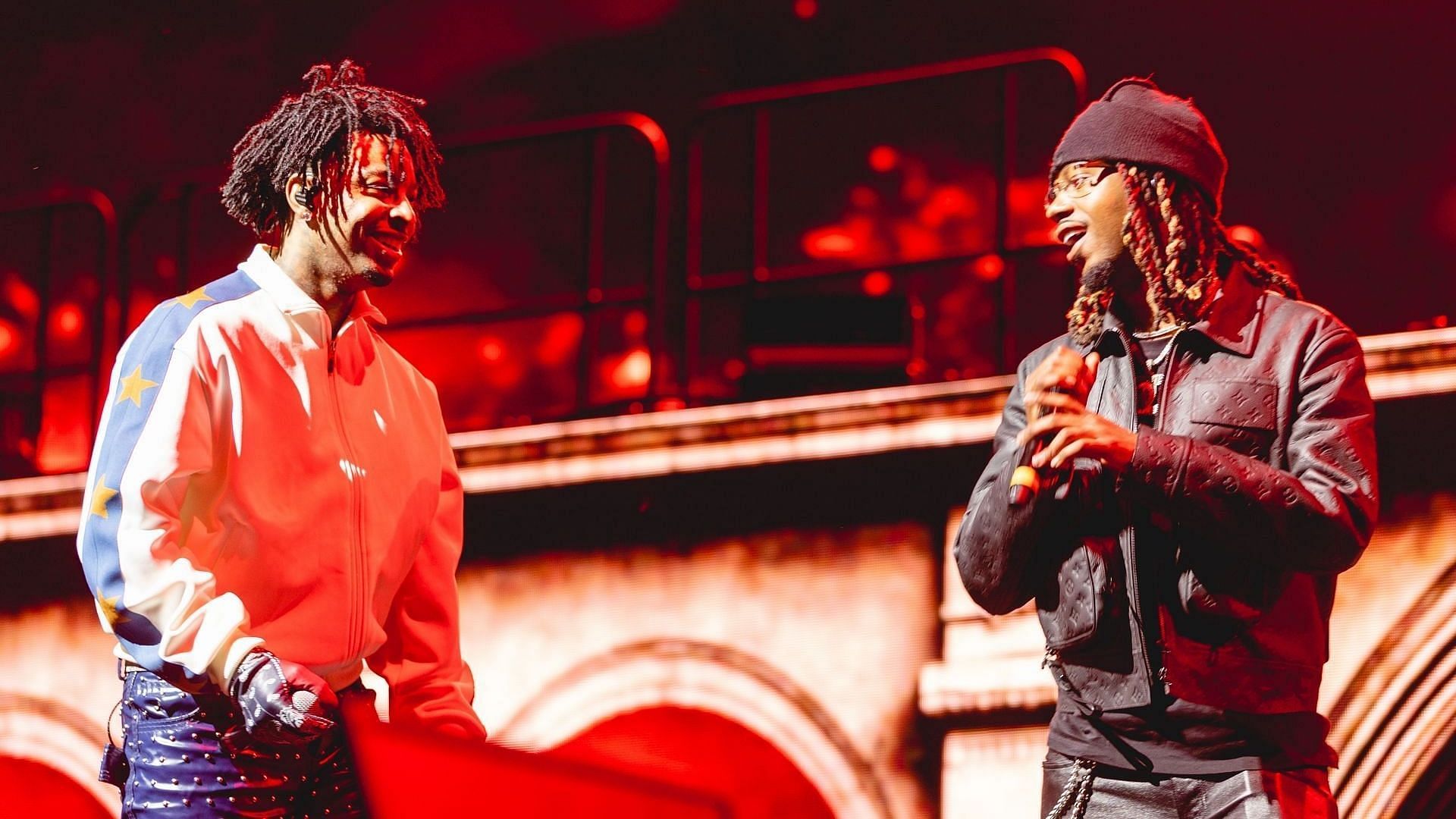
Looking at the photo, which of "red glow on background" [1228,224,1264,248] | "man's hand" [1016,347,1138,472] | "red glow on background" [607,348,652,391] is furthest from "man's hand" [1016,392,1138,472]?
"red glow on background" [607,348,652,391]

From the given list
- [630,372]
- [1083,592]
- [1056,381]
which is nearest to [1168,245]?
[1056,381]

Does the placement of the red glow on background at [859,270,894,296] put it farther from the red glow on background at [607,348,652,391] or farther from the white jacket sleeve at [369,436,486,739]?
the white jacket sleeve at [369,436,486,739]

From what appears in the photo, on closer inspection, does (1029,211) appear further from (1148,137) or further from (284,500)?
(284,500)

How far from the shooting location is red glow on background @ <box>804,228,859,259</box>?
13.6 ft

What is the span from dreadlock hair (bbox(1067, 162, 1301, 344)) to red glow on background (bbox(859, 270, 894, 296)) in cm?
182

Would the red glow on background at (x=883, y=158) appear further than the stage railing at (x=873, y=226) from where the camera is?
Yes

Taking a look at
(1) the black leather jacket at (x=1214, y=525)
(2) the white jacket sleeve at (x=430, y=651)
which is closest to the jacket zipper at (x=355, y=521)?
(2) the white jacket sleeve at (x=430, y=651)

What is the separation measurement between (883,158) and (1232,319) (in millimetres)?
1844

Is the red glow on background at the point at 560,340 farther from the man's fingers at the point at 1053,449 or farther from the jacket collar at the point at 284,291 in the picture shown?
the man's fingers at the point at 1053,449

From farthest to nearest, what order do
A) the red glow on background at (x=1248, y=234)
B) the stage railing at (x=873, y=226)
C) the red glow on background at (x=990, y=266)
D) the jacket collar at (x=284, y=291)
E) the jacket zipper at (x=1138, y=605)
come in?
the stage railing at (x=873, y=226) → the red glow on background at (x=990, y=266) → the red glow on background at (x=1248, y=234) → the jacket collar at (x=284, y=291) → the jacket zipper at (x=1138, y=605)

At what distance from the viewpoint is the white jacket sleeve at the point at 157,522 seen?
2074mm

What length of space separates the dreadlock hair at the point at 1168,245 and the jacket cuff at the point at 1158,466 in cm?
27

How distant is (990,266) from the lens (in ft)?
12.9

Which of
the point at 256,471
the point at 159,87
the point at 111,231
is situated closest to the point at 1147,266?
the point at 256,471
